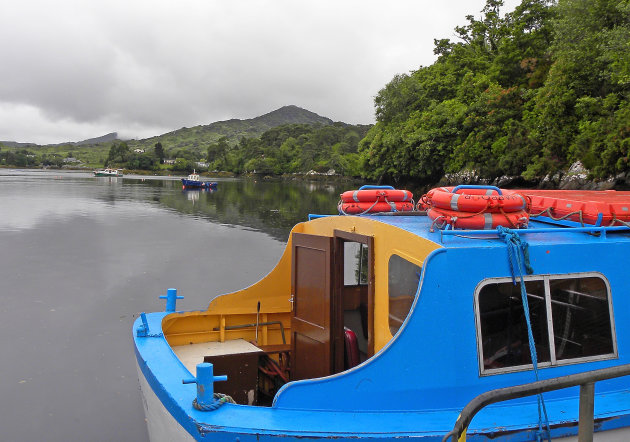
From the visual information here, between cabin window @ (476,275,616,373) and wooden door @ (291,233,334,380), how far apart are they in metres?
1.69

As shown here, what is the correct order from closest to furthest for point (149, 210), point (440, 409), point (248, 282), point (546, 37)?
point (440, 409)
point (248, 282)
point (149, 210)
point (546, 37)

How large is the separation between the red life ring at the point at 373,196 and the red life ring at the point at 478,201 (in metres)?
1.56

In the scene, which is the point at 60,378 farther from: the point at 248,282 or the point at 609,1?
the point at 609,1

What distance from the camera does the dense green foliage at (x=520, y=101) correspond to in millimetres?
25094

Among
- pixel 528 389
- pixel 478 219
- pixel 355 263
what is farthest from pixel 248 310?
pixel 528 389

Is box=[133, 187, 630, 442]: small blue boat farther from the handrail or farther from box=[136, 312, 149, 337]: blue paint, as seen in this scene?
the handrail

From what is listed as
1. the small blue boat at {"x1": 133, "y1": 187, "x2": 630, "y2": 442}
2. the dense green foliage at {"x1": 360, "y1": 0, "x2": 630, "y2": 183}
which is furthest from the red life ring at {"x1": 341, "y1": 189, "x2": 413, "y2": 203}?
the dense green foliage at {"x1": 360, "y1": 0, "x2": 630, "y2": 183}

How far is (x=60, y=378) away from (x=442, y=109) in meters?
42.7

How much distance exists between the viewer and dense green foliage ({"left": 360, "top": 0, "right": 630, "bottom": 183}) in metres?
25.1

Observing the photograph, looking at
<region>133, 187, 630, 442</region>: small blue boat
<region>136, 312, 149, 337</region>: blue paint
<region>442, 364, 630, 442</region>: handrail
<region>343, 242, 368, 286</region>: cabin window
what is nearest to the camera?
<region>442, 364, 630, 442</region>: handrail

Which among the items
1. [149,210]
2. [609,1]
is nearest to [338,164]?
[149,210]

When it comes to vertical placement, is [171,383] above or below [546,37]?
below

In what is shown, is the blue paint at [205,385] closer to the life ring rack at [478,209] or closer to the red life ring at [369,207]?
the life ring rack at [478,209]

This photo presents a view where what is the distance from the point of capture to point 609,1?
1046 inches
